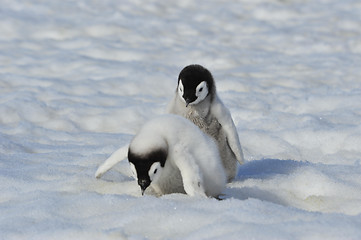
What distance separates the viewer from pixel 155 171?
3002 millimetres

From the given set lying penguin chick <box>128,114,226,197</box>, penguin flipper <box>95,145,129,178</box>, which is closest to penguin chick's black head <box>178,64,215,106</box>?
lying penguin chick <box>128,114,226,197</box>

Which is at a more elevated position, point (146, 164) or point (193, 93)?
point (193, 93)

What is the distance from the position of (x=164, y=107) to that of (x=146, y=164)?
3638 millimetres

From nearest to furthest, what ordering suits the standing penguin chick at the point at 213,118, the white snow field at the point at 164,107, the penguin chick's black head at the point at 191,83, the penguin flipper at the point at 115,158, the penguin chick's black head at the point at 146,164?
the white snow field at the point at 164,107
the penguin chick's black head at the point at 146,164
the penguin flipper at the point at 115,158
the penguin chick's black head at the point at 191,83
the standing penguin chick at the point at 213,118

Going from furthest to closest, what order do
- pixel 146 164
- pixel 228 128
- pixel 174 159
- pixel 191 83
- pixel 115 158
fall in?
pixel 228 128 < pixel 191 83 < pixel 115 158 < pixel 174 159 < pixel 146 164

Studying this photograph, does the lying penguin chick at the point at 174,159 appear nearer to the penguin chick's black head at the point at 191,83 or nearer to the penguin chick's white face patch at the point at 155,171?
the penguin chick's white face patch at the point at 155,171

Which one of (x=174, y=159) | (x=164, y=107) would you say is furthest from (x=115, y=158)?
(x=164, y=107)

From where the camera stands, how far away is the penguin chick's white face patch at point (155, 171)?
Answer: 9.74 ft

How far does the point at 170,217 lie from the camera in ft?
8.54

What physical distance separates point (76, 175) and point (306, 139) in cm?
250

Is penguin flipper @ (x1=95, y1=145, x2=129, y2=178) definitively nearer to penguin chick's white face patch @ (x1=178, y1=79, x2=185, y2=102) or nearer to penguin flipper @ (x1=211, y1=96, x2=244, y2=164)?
penguin chick's white face patch @ (x1=178, y1=79, x2=185, y2=102)

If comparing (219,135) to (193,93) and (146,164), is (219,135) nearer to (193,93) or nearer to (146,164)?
(193,93)

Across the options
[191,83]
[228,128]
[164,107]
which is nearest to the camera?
→ [191,83]

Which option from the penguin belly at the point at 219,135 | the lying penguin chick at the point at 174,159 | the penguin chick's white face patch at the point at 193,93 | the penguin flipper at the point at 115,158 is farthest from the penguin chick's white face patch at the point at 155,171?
the penguin belly at the point at 219,135
